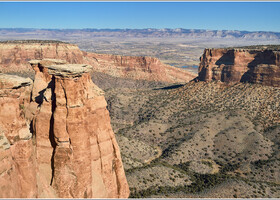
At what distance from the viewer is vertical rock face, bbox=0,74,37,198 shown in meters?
17.4

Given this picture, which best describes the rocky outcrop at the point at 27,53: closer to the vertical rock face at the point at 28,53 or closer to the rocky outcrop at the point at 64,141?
the vertical rock face at the point at 28,53

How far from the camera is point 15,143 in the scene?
18.9 meters

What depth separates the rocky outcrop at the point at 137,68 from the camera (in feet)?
504

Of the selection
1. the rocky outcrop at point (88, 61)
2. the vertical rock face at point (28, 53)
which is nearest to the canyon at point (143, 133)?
the vertical rock face at point (28, 53)

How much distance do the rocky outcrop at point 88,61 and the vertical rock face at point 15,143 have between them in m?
116

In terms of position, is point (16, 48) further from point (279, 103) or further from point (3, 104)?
point (3, 104)

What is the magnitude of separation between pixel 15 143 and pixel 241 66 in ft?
241

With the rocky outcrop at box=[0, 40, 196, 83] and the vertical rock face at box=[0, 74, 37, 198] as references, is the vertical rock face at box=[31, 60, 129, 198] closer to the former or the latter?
the vertical rock face at box=[0, 74, 37, 198]

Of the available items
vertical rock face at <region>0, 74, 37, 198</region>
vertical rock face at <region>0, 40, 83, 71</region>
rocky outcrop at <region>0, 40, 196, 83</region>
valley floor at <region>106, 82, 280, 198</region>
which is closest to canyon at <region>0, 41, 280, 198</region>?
vertical rock face at <region>0, 74, 37, 198</region>

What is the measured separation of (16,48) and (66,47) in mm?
23992

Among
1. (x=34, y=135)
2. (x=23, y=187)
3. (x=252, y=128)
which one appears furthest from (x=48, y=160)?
(x=252, y=128)

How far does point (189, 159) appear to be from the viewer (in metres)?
54.4

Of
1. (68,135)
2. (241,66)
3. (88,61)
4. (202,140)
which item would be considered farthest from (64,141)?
(88,61)

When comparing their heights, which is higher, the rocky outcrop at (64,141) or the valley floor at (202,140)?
the rocky outcrop at (64,141)
